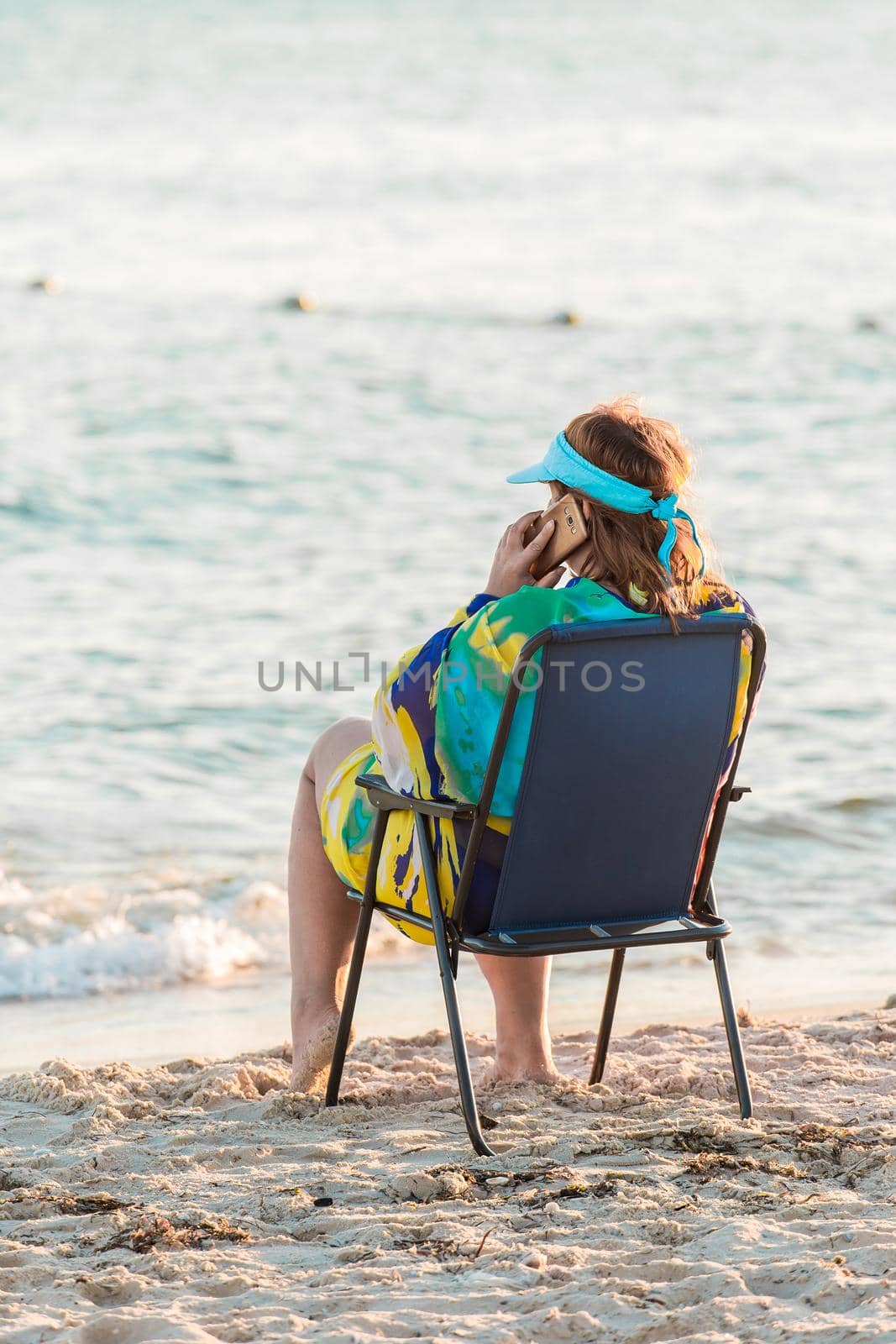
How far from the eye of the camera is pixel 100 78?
34344 mm

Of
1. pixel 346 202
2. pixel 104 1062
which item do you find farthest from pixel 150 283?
pixel 104 1062

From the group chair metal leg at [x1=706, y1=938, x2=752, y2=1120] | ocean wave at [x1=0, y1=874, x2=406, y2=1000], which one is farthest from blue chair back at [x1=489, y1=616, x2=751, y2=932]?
ocean wave at [x1=0, y1=874, x2=406, y2=1000]

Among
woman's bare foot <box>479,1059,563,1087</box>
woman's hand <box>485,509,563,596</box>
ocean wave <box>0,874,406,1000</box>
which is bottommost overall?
ocean wave <box>0,874,406,1000</box>

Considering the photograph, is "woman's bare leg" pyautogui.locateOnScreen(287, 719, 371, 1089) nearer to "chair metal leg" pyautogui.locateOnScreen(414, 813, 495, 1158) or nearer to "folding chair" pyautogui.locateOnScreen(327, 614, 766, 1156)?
"folding chair" pyautogui.locateOnScreen(327, 614, 766, 1156)

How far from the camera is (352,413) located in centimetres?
1369

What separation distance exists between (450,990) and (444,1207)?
384mm

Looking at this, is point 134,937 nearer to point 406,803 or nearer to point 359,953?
point 359,953

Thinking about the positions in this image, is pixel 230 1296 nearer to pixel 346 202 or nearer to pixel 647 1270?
pixel 647 1270

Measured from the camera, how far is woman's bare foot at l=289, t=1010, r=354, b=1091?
10.8 ft

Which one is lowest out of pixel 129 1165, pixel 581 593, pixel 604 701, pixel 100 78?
pixel 129 1165

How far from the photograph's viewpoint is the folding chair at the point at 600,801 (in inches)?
106

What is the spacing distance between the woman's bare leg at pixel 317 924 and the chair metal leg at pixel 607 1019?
0.57m

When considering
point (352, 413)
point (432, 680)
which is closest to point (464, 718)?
point (432, 680)

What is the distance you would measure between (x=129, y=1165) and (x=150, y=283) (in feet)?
56.9
